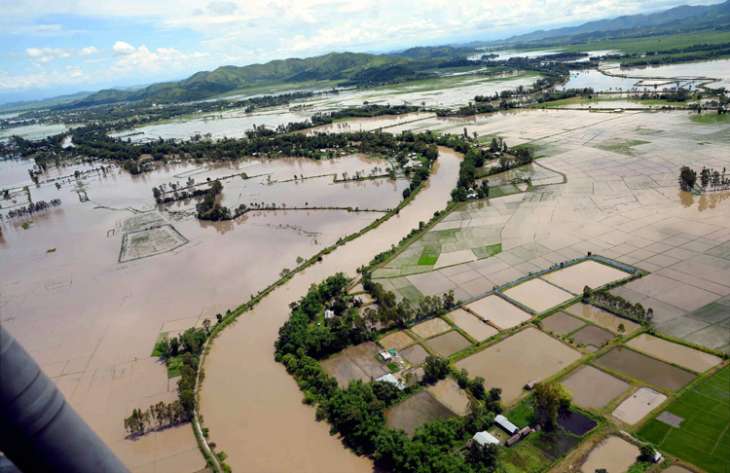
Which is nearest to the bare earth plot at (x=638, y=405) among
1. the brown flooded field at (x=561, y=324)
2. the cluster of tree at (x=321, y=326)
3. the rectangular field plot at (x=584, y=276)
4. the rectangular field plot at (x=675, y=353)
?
the rectangular field plot at (x=675, y=353)

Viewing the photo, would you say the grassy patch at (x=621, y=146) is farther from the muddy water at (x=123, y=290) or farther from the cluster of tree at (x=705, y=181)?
the muddy water at (x=123, y=290)

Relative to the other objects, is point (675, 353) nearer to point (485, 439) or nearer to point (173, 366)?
point (485, 439)

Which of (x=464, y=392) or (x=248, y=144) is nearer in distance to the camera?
(x=464, y=392)

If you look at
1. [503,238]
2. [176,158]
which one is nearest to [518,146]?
[503,238]

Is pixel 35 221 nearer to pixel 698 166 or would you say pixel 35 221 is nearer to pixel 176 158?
pixel 176 158

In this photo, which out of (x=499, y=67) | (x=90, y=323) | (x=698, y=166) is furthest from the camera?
(x=499, y=67)

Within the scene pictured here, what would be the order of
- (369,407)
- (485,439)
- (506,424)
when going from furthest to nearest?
(369,407)
(506,424)
(485,439)

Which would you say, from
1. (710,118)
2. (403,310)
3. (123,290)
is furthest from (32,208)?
(710,118)
